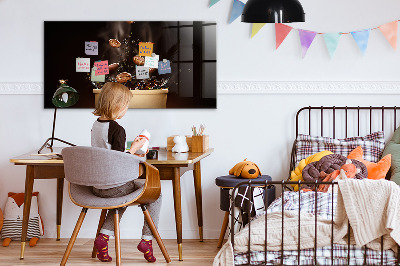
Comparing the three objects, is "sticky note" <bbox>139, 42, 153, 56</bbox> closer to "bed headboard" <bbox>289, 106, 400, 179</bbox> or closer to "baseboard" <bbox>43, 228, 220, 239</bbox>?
"bed headboard" <bbox>289, 106, 400, 179</bbox>

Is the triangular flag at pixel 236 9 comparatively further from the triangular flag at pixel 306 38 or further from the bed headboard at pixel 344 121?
the bed headboard at pixel 344 121

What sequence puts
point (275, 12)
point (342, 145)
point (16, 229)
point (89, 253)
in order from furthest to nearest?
point (16, 229)
point (342, 145)
point (89, 253)
point (275, 12)

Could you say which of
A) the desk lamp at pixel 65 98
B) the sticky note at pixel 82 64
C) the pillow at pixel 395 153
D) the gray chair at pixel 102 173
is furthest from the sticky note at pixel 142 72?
the pillow at pixel 395 153

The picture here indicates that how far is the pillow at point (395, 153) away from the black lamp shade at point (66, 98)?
2.17 metres

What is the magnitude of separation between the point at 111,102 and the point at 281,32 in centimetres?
151

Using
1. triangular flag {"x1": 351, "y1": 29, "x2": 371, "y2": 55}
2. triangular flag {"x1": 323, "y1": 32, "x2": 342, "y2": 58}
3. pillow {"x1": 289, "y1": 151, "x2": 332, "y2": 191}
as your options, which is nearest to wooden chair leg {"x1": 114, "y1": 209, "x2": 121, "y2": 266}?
pillow {"x1": 289, "y1": 151, "x2": 332, "y2": 191}

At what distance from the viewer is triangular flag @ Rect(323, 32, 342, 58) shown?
4430mm

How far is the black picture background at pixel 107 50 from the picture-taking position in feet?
14.8

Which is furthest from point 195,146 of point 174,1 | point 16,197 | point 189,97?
point 16,197

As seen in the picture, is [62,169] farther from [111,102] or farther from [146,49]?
[146,49]

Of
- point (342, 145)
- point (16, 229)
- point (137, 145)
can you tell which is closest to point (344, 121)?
point (342, 145)

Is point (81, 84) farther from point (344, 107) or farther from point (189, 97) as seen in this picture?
point (344, 107)

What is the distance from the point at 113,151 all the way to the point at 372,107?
205cm

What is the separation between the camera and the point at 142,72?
4.52 metres
